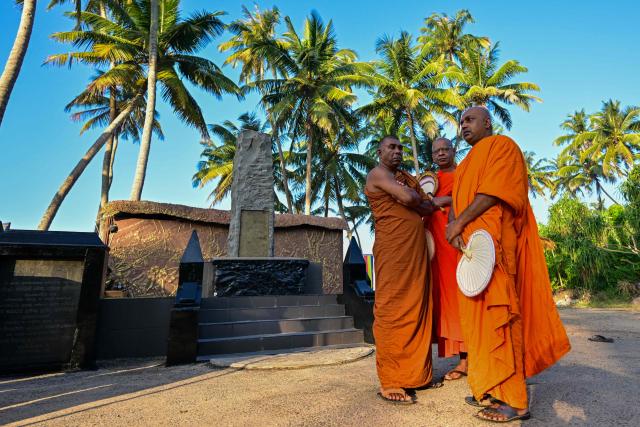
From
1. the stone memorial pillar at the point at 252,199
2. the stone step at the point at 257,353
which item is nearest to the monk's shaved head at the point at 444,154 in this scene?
the stone step at the point at 257,353

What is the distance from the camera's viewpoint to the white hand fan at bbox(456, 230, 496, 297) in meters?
2.17

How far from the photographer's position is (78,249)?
180 inches

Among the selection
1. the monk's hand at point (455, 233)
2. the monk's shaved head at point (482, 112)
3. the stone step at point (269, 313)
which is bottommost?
the stone step at point (269, 313)

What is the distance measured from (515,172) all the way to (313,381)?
2.40 meters

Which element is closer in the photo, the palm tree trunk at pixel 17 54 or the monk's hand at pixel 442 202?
the monk's hand at pixel 442 202

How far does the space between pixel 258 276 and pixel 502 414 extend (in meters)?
6.06

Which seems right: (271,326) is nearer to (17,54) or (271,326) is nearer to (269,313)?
(269,313)

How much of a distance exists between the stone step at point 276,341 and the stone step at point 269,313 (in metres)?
0.53

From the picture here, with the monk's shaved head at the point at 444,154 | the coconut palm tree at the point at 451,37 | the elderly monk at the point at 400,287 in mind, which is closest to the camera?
the elderly monk at the point at 400,287

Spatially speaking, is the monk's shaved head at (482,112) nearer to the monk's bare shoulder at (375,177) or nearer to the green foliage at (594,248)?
the monk's bare shoulder at (375,177)

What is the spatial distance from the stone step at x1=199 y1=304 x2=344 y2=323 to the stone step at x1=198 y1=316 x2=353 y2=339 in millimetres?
226

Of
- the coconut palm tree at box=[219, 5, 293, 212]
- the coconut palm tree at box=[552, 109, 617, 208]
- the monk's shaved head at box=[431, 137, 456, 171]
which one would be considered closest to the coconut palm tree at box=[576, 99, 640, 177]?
the coconut palm tree at box=[552, 109, 617, 208]

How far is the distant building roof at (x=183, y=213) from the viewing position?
10719 millimetres

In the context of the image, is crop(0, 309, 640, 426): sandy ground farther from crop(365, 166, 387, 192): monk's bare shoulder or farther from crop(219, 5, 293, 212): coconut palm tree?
crop(219, 5, 293, 212): coconut palm tree
